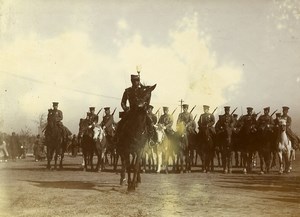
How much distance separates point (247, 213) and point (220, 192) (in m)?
3.29

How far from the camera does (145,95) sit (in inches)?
487

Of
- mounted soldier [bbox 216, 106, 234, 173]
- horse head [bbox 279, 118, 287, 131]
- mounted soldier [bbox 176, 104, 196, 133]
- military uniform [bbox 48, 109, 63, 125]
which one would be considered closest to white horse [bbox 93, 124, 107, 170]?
military uniform [bbox 48, 109, 63, 125]

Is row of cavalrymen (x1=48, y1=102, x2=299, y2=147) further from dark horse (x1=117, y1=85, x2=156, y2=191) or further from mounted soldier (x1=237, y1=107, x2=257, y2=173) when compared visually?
dark horse (x1=117, y1=85, x2=156, y2=191)

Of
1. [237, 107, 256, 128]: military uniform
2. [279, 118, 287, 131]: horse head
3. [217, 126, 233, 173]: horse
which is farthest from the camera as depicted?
[237, 107, 256, 128]: military uniform

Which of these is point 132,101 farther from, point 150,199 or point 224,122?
point 224,122

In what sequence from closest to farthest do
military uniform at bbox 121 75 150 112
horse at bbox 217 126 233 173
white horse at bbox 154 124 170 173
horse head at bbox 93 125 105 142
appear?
military uniform at bbox 121 75 150 112
white horse at bbox 154 124 170 173
horse at bbox 217 126 233 173
horse head at bbox 93 125 105 142

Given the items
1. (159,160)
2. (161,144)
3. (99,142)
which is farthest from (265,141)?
(99,142)

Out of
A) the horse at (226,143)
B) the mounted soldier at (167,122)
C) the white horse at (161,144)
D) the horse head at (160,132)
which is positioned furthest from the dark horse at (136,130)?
the horse at (226,143)

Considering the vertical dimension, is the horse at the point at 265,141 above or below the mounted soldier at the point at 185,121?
below

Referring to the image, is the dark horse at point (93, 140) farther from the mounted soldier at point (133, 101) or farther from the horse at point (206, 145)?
the mounted soldier at point (133, 101)

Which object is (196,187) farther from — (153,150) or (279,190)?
(153,150)

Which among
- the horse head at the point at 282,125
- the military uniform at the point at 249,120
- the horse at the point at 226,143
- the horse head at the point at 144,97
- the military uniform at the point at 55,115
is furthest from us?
the military uniform at the point at 55,115

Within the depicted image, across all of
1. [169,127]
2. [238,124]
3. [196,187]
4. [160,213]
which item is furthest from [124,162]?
[238,124]

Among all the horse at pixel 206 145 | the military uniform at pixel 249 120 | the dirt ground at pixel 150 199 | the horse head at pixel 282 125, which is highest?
the military uniform at pixel 249 120
